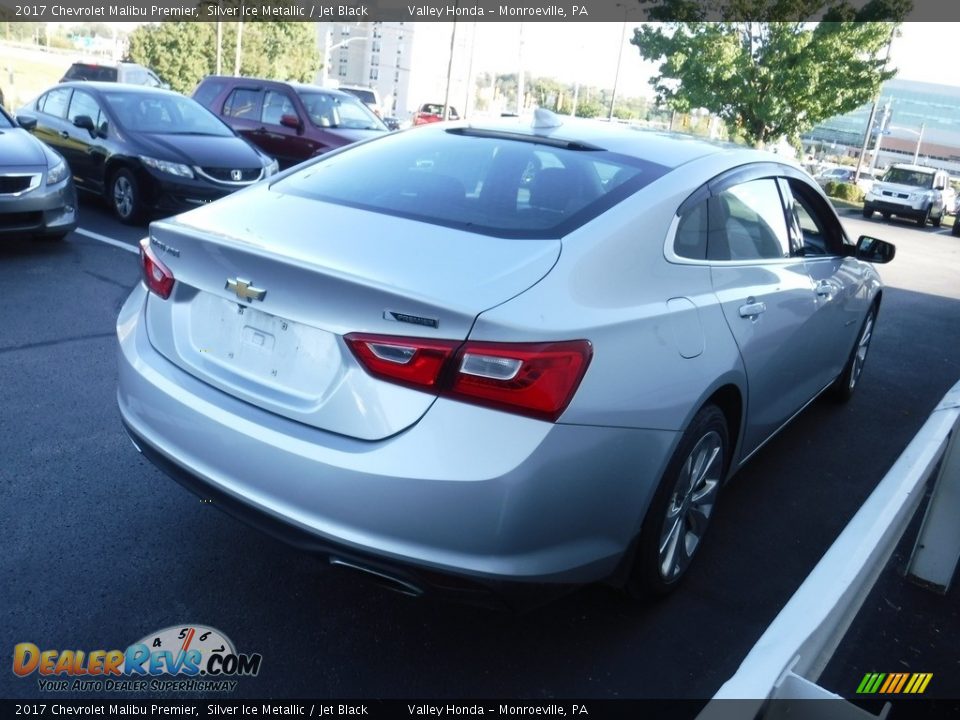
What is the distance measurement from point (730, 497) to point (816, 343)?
0.87 meters

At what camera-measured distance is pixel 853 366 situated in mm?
5691

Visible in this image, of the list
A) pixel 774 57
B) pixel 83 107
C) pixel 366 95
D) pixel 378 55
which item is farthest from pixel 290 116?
pixel 378 55

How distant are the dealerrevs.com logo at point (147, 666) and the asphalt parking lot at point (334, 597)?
44 millimetres

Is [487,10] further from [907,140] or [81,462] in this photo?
[907,140]

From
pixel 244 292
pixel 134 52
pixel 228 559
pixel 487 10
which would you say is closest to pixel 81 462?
pixel 228 559

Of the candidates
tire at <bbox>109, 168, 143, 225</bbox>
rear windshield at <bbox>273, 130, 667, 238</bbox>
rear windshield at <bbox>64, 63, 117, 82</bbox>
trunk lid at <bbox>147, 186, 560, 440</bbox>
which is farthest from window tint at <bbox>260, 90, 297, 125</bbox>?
rear windshield at <bbox>64, 63, 117, 82</bbox>

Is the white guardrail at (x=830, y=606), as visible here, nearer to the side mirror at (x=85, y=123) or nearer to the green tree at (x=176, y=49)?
the side mirror at (x=85, y=123)

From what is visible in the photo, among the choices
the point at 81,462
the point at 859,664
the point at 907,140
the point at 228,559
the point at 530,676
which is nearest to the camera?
the point at 530,676

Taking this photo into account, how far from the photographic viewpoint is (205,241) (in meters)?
2.74

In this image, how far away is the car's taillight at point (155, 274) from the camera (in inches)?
113

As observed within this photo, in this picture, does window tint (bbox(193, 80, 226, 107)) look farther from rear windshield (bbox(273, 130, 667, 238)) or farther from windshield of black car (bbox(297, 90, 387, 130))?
rear windshield (bbox(273, 130, 667, 238))

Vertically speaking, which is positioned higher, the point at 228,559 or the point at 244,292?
the point at 244,292

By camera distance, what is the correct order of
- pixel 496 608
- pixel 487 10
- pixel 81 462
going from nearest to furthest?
pixel 496 608, pixel 81 462, pixel 487 10

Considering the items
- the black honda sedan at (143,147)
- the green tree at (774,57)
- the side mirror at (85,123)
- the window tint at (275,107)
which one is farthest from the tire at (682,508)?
the green tree at (774,57)
